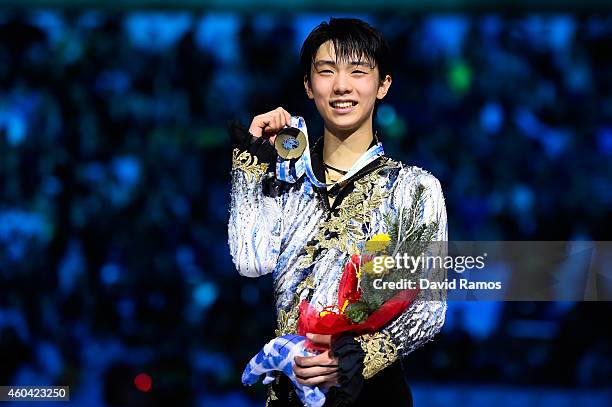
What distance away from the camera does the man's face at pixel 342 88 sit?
2.73 meters

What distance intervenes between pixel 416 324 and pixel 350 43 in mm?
709

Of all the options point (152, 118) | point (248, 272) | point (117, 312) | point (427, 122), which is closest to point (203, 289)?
point (117, 312)

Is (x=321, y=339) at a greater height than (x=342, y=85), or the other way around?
(x=342, y=85)

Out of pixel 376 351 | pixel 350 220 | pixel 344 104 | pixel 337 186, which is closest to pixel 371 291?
pixel 376 351

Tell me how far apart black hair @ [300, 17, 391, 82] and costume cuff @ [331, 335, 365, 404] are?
0.72 m

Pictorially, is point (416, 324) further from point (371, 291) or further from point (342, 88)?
point (342, 88)

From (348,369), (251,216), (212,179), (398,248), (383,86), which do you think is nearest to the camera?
(348,369)

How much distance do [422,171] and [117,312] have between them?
1843mm

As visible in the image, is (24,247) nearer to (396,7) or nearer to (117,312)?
(117,312)

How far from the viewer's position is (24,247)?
423cm

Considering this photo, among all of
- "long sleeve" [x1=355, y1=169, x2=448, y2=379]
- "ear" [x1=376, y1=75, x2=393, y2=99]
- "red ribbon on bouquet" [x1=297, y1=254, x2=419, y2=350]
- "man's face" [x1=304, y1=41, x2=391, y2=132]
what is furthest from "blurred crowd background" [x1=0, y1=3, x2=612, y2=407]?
"red ribbon on bouquet" [x1=297, y1=254, x2=419, y2=350]

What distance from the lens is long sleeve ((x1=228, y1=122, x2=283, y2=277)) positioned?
271 cm

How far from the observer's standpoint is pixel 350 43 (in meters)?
2.74

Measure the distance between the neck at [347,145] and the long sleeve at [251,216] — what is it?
0.17 metres
